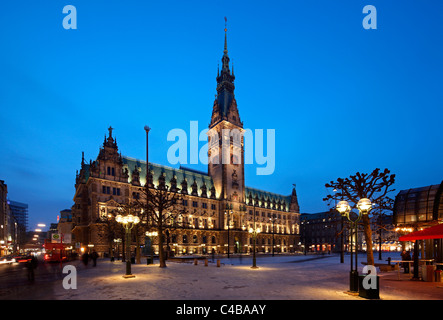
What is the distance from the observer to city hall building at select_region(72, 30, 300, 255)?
227 ft

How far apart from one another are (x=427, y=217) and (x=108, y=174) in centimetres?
6601

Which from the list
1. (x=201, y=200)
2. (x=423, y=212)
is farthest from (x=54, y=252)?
(x=423, y=212)

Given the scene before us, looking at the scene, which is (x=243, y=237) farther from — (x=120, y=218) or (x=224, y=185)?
(x=120, y=218)

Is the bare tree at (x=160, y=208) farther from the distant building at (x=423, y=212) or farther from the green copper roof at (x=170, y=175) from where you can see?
the green copper roof at (x=170, y=175)

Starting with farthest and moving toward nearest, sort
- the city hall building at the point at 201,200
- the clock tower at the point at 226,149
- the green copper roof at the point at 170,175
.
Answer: the clock tower at the point at 226,149 → the green copper roof at the point at 170,175 → the city hall building at the point at 201,200

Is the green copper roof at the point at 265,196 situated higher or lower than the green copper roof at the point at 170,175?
lower

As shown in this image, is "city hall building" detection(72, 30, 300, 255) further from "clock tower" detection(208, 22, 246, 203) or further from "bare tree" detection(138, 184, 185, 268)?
"bare tree" detection(138, 184, 185, 268)

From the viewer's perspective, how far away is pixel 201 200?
3735 inches

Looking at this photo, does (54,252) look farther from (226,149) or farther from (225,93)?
(225,93)

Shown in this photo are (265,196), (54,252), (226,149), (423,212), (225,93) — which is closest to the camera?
(423,212)

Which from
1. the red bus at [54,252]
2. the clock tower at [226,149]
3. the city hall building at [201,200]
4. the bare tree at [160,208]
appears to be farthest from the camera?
the clock tower at [226,149]

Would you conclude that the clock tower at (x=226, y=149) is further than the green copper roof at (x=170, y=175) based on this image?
Yes

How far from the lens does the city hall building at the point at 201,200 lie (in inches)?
2721

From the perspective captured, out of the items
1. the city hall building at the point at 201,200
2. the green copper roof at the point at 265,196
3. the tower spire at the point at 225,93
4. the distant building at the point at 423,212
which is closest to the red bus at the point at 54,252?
the city hall building at the point at 201,200
